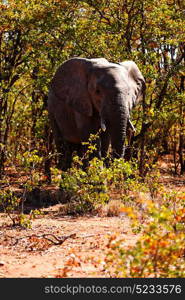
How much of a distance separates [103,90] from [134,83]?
1.24 meters

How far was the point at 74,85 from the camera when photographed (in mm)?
11648

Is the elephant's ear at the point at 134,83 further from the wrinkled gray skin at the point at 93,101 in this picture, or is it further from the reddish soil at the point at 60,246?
the reddish soil at the point at 60,246

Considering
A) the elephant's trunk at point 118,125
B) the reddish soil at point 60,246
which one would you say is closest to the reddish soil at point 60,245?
the reddish soil at point 60,246

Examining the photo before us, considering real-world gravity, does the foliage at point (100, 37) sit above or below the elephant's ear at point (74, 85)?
above

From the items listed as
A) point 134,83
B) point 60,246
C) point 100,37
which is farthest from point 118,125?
point 60,246

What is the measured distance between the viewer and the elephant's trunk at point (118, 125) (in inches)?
401

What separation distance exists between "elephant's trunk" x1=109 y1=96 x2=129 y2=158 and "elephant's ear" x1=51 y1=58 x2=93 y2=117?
2.92ft

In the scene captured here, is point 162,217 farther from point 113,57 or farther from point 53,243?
point 113,57

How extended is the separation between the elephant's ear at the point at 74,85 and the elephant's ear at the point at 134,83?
87cm

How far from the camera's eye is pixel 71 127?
11.9 metres

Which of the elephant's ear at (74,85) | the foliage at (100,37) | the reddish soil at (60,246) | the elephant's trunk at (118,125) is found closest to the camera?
the reddish soil at (60,246)

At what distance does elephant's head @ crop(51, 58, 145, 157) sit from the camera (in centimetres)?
1024

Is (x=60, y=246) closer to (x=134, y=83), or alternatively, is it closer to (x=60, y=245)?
(x=60, y=245)

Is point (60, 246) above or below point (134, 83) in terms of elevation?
below
